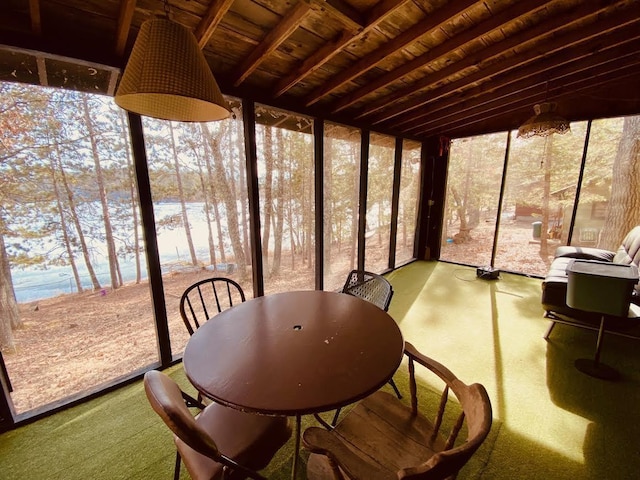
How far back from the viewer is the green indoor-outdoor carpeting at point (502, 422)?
58.5 inches

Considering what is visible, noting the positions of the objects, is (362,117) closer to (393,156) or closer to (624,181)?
(393,156)

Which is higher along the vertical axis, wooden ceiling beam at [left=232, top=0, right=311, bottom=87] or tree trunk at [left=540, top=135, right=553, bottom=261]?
wooden ceiling beam at [left=232, top=0, right=311, bottom=87]

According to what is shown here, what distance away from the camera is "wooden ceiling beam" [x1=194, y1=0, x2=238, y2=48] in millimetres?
1420

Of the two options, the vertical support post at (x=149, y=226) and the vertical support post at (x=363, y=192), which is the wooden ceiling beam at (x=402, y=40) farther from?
the vertical support post at (x=149, y=226)

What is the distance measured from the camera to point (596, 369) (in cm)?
224

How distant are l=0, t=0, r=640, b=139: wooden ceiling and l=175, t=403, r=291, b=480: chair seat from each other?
1.77 meters

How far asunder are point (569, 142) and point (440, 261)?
3.31 m

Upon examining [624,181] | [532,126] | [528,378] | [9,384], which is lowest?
[528,378]

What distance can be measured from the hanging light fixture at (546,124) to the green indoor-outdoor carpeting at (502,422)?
6.96ft

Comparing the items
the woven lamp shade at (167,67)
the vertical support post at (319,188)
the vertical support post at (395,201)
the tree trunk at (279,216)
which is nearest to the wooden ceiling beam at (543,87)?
the vertical support post at (395,201)

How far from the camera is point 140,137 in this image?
1949 millimetres

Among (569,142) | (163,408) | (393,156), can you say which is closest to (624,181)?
(569,142)

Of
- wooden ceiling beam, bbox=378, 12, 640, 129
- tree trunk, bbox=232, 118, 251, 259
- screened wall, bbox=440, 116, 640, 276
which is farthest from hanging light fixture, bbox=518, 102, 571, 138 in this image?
tree trunk, bbox=232, 118, 251, 259

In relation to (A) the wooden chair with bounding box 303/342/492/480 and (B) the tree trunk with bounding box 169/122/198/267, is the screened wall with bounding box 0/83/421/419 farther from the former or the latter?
(A) the wooden chair with bounding box 303/342/492/480
